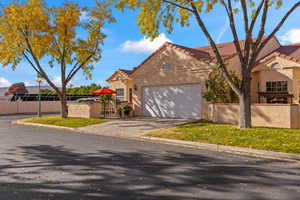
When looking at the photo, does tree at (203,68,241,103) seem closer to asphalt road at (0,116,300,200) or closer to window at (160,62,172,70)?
window at (160,62,172,70)

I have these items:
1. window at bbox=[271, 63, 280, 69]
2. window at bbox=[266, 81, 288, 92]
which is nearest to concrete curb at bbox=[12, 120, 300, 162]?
window at bbox=[266, 81, 288, 92]

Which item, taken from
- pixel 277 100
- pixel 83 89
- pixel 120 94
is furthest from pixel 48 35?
pixel 83 89

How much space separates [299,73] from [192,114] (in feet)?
23.2

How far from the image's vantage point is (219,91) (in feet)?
45.5

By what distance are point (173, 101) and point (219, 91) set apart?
3916mm

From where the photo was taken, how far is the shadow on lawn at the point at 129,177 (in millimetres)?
4086

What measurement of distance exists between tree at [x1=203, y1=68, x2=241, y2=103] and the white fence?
23.6 metres

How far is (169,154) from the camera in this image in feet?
23.4

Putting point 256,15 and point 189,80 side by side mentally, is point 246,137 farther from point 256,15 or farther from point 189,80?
point 189,80

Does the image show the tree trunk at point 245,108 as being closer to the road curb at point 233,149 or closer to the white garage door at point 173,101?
the road curb at point 233,149

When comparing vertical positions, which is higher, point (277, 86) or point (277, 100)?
point (277, 86)

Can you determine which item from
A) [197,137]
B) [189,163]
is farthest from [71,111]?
[189,163]

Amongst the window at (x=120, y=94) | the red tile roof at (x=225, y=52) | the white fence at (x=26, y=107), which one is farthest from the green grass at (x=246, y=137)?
the white fence at (x=26, y=107)

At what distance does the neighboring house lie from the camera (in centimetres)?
1491
